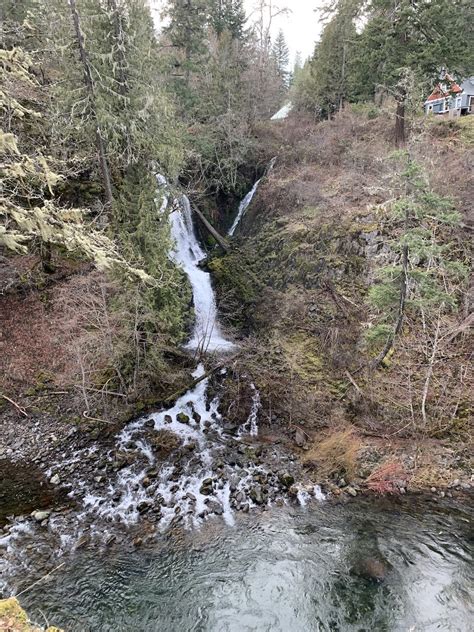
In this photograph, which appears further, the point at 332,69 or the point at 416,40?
the point at 332,69

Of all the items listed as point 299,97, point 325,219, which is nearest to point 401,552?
point 325,219

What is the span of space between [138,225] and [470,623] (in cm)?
1232

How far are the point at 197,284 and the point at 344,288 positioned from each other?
7.19 meters

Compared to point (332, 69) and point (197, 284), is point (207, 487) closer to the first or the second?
point (197, 284)

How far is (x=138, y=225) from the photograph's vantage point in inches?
480

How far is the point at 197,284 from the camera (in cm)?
1958

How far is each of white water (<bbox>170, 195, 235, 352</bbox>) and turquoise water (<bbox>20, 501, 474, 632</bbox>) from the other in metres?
8.19

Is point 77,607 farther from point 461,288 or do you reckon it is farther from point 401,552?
point 461,288

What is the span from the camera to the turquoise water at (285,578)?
301 inches

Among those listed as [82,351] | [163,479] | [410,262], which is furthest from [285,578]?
[82,351]

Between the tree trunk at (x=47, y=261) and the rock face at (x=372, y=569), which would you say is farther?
the tree trunk at (x=47, y=261)

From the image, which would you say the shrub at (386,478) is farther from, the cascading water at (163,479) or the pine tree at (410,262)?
the pine tree at (410,262)

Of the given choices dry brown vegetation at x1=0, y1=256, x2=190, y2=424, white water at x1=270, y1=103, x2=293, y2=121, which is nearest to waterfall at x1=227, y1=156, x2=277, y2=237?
white water at x1=270, y1=103, x2=293, y2=121

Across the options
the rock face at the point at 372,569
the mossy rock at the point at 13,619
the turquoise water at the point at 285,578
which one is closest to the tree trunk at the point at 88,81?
the turquoise water at the point at 285,578
